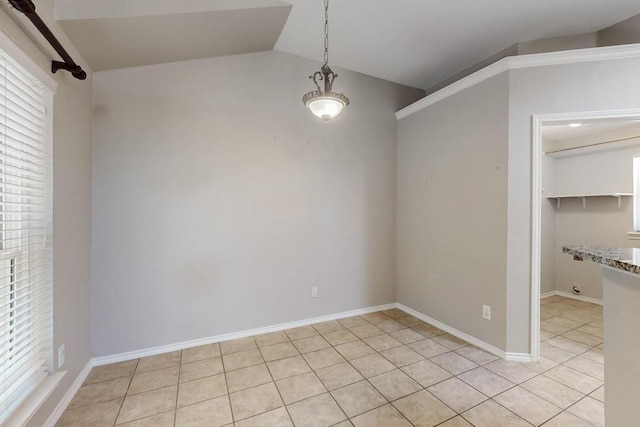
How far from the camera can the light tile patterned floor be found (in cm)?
175

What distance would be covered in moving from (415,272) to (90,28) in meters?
3.72

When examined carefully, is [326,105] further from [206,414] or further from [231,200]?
[206,414]

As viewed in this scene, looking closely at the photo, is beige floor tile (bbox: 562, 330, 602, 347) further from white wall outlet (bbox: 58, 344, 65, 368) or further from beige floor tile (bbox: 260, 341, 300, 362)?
white wall outlet (bbox: 58, 344, 65, 368)

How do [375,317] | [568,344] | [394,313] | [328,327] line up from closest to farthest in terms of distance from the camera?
[568,344] < [328,327] < [375,317] < [394,313]

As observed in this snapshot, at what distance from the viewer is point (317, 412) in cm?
180

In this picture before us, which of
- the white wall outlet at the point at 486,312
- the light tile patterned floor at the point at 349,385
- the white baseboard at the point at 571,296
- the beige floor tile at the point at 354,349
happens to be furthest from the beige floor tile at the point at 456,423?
the white baseboard at the point at 571,296

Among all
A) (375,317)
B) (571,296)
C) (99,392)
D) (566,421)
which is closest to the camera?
(566,421)

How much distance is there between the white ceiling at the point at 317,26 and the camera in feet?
6.42

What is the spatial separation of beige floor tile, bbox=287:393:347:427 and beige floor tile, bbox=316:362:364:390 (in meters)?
0.15

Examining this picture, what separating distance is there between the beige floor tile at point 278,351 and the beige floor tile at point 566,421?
6.05ft

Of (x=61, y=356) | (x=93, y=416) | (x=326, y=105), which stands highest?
(x=326, y=105)

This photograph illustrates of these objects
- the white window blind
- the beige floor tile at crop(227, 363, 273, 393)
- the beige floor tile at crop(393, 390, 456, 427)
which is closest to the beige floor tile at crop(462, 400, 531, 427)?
the beige floor tile at crop(393, 390, 456, 427)

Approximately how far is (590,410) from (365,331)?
1737 millimetres

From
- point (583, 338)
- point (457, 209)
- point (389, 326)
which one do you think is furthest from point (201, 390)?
point (583, 338)
